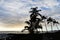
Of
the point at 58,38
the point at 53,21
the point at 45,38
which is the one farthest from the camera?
the point at 53,21

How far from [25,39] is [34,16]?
556 centimetres

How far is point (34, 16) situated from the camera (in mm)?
40281

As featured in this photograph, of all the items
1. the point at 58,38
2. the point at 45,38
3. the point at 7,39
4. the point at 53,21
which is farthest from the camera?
the point at 53,21

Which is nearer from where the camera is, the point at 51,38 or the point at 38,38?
the point at 51,38

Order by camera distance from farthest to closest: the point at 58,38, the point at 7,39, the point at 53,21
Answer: the point at 53,21 < the point at 7,39 < the point at 58,38

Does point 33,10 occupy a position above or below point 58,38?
above

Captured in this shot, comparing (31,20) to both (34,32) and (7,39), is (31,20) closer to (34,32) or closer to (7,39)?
(34,32)

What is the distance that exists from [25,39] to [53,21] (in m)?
16.4

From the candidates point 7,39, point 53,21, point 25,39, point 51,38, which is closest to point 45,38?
point 51,38

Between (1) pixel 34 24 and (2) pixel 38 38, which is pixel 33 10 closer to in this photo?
(1) pixel 34 24

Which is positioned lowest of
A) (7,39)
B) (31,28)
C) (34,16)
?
(7,39)

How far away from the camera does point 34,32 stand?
135ft

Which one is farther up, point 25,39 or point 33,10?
point 33,10

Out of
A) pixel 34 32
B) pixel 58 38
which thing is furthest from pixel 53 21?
pixel 58 38
